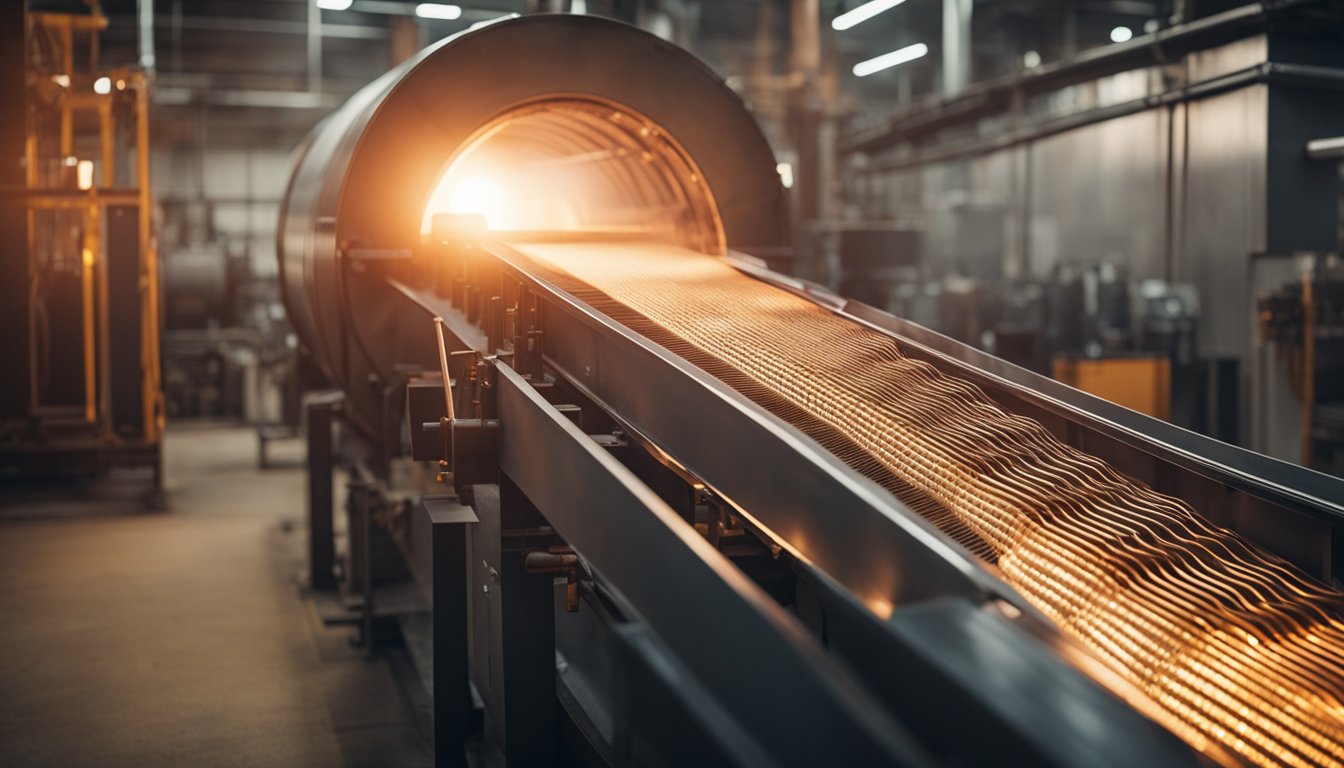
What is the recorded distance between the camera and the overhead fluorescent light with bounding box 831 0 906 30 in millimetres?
12939

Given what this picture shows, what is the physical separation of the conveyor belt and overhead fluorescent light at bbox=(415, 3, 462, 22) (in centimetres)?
1192

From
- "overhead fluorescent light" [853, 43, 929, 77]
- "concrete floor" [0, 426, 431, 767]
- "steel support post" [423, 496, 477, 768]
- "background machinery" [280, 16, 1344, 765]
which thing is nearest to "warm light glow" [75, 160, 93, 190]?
"concrete floor" [0, 426, 431, 767]

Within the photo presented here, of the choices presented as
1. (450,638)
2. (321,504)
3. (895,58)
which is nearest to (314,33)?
(895,58)

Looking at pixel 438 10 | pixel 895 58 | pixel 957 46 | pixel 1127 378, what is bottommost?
pixel 1127 378

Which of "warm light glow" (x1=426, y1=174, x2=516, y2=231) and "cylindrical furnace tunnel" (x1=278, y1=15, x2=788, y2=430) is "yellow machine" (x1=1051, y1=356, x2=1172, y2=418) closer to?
"warm light glow" (x1=426, y1=174, x2=516, y2=231)

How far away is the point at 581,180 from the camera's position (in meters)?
6.16

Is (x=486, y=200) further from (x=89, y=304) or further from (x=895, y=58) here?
(x=895, y=58)

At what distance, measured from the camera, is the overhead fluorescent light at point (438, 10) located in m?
14.2

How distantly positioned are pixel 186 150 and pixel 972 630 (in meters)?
18.4

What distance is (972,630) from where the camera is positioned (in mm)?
1618

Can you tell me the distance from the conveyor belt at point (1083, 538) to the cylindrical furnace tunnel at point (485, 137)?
4.00 ft

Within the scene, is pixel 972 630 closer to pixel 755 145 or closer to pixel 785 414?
pixel 785 414

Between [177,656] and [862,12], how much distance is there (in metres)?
10.9

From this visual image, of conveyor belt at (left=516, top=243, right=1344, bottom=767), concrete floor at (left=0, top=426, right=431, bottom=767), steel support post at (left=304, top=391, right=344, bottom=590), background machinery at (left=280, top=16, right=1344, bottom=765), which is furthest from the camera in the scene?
steel support post at (left=304, top=391, right=344, bottom=590)
